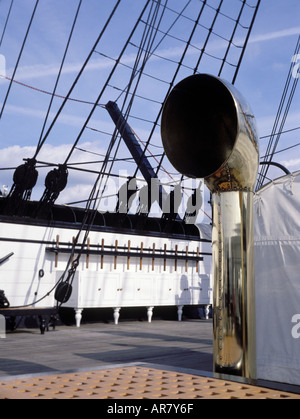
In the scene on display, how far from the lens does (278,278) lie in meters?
3.72

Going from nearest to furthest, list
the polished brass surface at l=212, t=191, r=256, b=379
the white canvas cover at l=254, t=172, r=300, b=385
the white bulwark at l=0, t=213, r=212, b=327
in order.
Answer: the polished brass surface at l=212, t=191, r=256, b=379, the white canvas cover at l=254, t=172, r=300, b=385, the white bulwark at l=0, t=213, r=212, b=327

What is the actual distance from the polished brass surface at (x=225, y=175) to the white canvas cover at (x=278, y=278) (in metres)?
2.29

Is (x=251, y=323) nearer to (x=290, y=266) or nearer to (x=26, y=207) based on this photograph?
(x=290, y=266)

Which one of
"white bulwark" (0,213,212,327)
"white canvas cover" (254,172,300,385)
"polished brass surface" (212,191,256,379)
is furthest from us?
"white bulwark" (0,213,212,327)

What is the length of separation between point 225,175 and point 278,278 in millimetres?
2501

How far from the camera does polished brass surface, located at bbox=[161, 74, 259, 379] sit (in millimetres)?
1335

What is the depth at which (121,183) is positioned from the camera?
10.4 m

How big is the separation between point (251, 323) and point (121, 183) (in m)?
9.14

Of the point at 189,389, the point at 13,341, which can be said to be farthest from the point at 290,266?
the point at 13,341

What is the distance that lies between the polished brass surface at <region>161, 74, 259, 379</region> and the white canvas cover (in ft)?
7.53

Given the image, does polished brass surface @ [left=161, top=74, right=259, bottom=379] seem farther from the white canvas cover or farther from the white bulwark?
the white bulwark

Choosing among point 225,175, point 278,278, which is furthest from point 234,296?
point 278,278

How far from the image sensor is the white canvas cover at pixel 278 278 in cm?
363

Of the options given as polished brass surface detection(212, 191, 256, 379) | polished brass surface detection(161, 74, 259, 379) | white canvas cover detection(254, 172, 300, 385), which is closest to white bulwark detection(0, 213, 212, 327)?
white canvas cover detection(254, 172, 300, 385)
